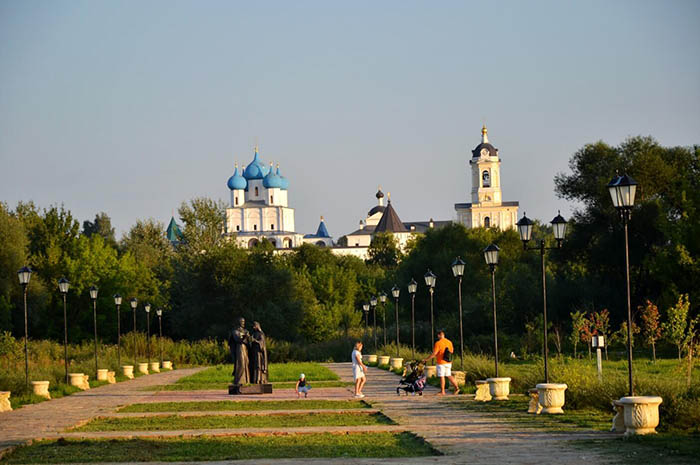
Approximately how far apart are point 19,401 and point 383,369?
19.2 metres

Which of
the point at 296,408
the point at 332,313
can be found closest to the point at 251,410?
the point at 296,408

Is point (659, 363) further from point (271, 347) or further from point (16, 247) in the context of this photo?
point (16, 247)

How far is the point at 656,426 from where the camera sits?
1517cm

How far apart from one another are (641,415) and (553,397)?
3.89 meters

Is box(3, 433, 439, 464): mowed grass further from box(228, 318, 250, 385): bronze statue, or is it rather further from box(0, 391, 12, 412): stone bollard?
box(228, 318, 250, 385): bronze statue

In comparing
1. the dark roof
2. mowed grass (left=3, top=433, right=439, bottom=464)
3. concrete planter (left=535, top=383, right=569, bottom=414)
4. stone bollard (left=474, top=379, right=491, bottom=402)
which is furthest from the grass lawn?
the dark roof

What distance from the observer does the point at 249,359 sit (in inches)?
1089

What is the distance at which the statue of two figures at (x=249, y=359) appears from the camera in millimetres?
27266

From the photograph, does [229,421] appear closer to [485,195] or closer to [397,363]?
[397,363]

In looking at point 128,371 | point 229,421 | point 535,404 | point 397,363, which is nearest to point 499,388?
point 535,404

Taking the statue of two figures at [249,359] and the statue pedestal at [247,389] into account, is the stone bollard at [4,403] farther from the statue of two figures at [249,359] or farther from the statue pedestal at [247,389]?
the statue of two figures at [249,359]

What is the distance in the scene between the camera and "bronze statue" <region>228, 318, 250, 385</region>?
27234 millimetres

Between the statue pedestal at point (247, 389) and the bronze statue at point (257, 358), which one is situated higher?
the bronze statue at point (257, 358)

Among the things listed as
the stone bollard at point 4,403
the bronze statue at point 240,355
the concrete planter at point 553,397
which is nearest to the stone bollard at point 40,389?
the stone bollard at point 4,403
